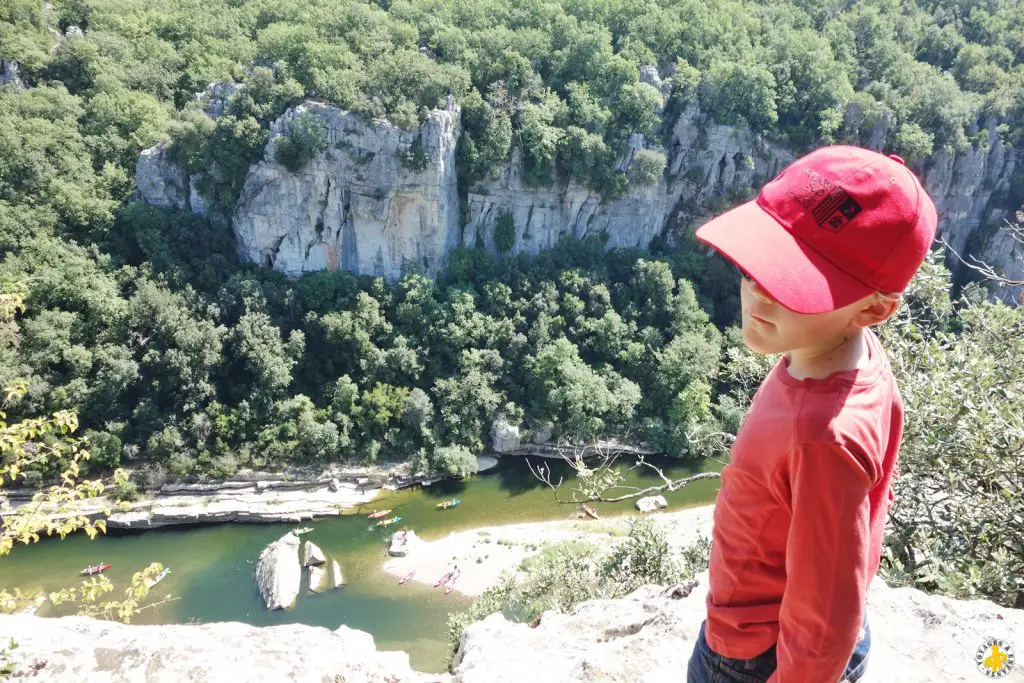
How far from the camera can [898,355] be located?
5.45 meters

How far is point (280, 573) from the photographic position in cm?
1474

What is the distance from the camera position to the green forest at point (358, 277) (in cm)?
1859

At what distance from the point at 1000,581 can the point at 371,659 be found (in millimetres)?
4569

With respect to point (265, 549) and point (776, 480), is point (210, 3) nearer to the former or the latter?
point (265, 549)

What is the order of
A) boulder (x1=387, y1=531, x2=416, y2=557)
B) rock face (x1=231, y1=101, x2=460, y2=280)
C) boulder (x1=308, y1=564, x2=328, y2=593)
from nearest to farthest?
boulder (x1=308, y1=564, x2=328, y2=593)
boulder (x1=387, y1=531, x2=416, y2=557)
rock face (x1=231, y1=101, x2=460, y2=280)

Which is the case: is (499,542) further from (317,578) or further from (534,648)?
(534,648)

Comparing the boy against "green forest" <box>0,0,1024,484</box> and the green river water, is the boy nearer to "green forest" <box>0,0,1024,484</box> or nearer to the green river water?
the green river water

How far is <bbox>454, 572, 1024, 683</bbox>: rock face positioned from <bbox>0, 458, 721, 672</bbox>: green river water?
8.73 meters

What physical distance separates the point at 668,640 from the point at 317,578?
1339 centimetres

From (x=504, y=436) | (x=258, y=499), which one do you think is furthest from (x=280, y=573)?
(x=504, y=436)

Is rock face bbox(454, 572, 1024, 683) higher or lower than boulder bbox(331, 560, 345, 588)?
higher

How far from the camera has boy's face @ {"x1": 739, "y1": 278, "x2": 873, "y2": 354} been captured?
5.15ft

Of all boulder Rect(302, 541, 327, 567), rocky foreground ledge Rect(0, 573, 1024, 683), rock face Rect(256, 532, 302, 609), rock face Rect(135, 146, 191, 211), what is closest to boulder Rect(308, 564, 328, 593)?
boulder Rect(302, 541, 327, 567)

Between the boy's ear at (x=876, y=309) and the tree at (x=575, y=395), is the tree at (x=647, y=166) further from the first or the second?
the boy's ear at (x=876, y=309)
